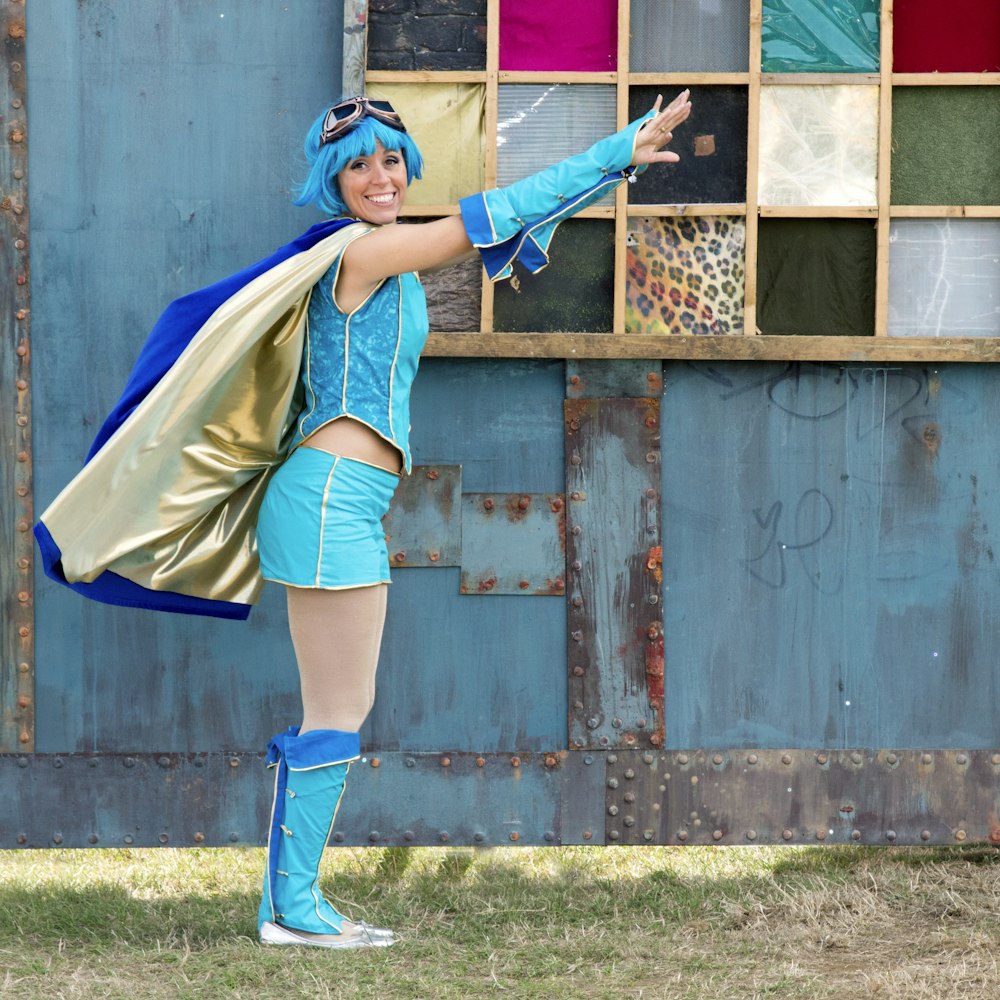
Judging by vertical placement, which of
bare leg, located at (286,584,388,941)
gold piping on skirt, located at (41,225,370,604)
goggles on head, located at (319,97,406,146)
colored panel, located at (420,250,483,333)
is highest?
Result: goggles on head, located at (319,97,406,146)

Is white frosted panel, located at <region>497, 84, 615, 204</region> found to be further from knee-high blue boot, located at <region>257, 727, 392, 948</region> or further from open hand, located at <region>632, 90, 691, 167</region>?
knee-high blue boot, located at <region>257, 727, 392, 948</region>

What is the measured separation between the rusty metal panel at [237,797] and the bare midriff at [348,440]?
0.98 m

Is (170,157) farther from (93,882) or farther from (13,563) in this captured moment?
(93,882)

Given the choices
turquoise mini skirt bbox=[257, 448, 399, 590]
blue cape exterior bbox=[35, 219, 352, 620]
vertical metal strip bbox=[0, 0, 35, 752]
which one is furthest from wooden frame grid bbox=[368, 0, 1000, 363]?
vertical metal strip bbox=[0, 0, 35, 752]

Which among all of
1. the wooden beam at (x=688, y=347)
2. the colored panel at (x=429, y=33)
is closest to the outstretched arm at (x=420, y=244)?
the wooden beam at (x=688, y=347)

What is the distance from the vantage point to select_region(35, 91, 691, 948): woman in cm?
299

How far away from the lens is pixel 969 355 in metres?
3.57

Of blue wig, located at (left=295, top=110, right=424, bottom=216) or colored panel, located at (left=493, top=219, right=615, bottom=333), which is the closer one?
blue wig, located at (left=295, top=110, right=424, bottom=216)

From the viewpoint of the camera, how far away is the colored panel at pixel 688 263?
11.8ft

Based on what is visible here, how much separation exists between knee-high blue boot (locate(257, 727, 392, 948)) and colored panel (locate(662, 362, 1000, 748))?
1022mm

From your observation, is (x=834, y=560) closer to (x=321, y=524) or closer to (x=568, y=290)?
(x=568, y=290)

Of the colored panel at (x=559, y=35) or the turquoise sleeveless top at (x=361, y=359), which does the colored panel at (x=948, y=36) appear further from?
the turquoise sleeveless top at (x=361, y=359)

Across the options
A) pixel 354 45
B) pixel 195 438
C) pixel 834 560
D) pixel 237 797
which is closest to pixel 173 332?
pixel 195 438

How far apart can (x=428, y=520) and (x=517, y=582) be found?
29cm
